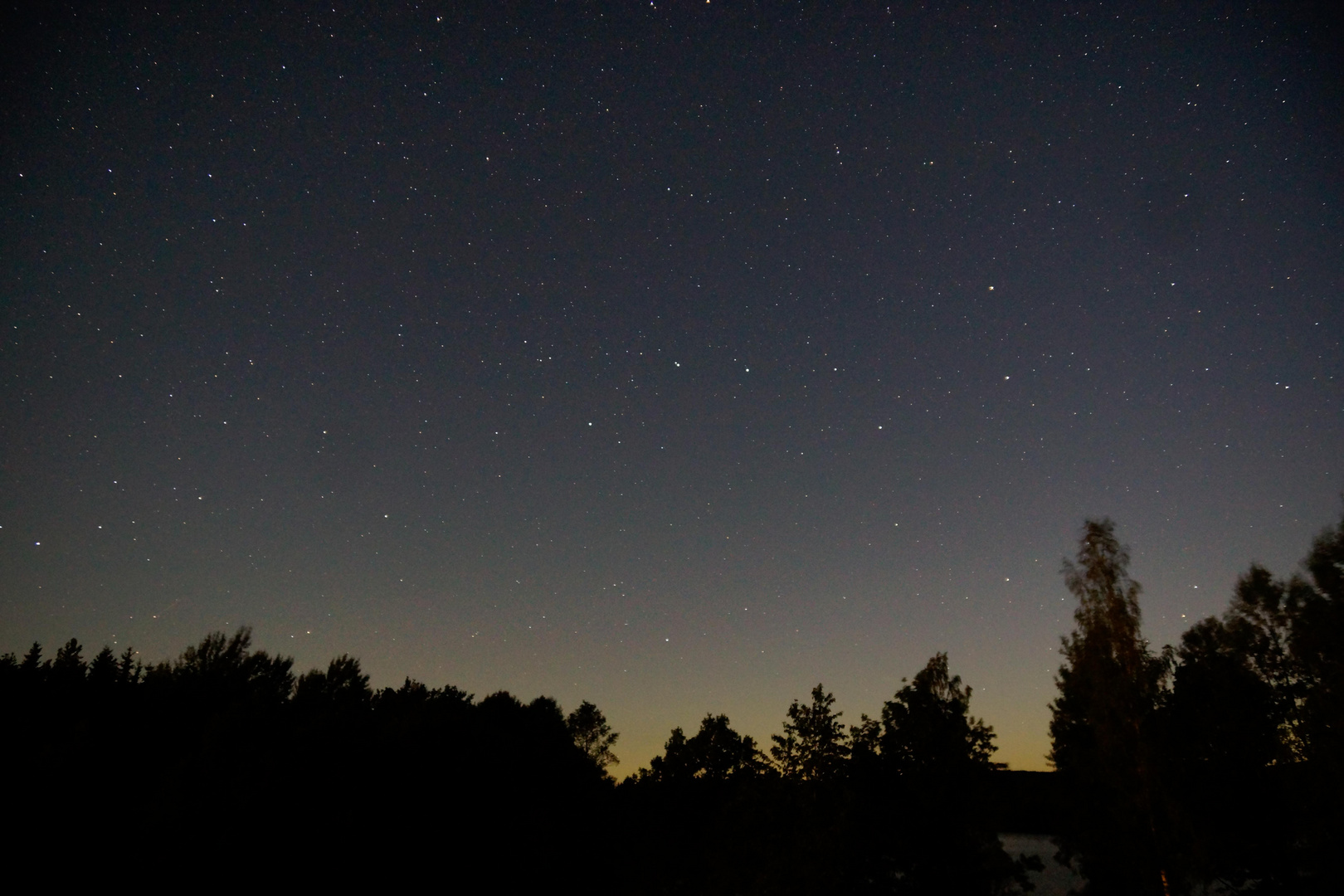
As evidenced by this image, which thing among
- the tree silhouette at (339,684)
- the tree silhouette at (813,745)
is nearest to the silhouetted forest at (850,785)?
the tree silhouette at (813,745)

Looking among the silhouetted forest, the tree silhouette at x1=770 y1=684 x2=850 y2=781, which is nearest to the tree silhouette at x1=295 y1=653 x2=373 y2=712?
the silhouetted forest

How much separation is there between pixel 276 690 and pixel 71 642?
12513 mm

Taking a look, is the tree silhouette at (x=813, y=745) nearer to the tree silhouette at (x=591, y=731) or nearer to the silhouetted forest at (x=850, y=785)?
the silhouetted forest at (x=850, y=785)

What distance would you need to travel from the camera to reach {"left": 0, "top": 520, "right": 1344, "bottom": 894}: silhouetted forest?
18.1m

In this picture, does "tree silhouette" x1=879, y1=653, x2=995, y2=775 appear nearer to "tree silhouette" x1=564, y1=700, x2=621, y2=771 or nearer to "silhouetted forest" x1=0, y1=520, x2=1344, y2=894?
"silhouetted forest" x1=0, y1=520, x2=1344, y2=894

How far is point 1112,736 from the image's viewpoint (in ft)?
79.7

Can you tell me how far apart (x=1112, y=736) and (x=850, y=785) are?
11.6m

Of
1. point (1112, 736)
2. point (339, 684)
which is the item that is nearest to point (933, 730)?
point (1112, 736)

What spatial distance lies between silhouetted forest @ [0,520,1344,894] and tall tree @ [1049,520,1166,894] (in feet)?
0.26

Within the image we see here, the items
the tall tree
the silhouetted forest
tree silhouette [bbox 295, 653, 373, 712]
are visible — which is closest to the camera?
the silhouetted forest

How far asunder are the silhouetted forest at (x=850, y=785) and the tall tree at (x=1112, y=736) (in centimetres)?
8

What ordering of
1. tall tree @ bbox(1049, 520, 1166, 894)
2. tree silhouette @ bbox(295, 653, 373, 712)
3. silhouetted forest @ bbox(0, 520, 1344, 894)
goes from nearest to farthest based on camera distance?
1. silhouetted forest @ bbox(0, 520, 1344, 894)
2. tall tree @ bbox(1049, 520, 1166, 894)
3. tree silhouette @ bbox(295, 653, 373, 712)

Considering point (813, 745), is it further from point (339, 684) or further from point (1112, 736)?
point (339, 684)

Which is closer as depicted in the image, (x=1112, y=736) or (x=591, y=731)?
(x=1112, y=736)
